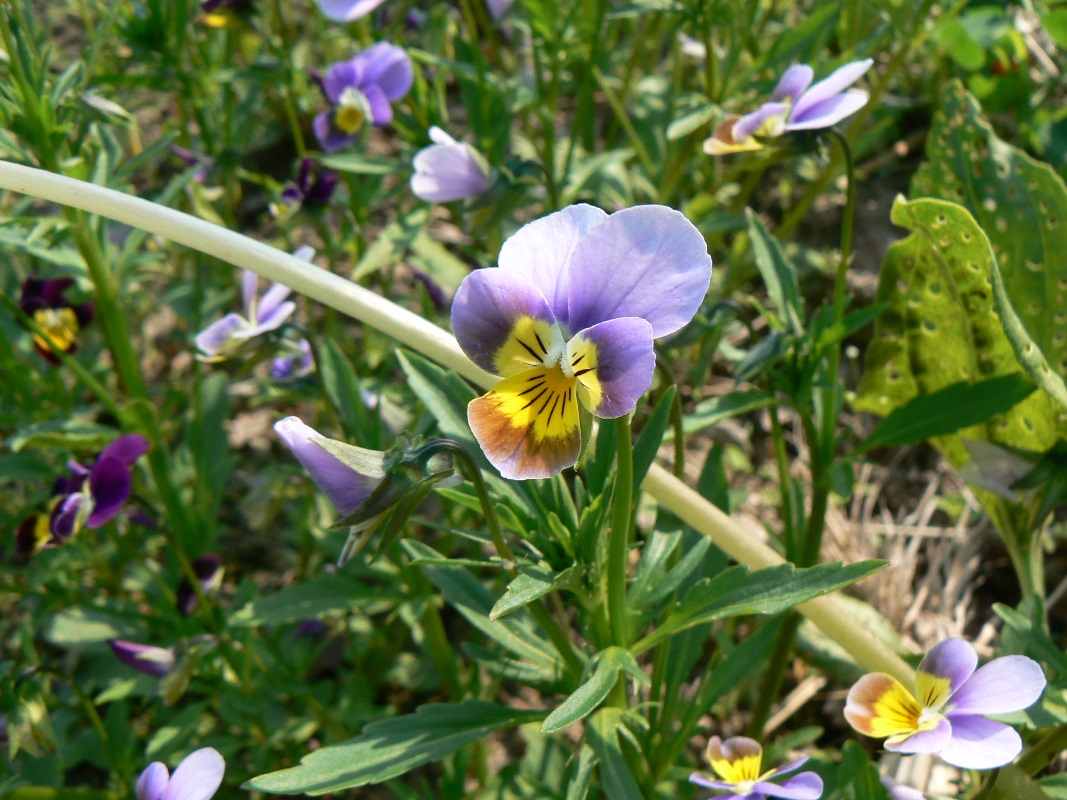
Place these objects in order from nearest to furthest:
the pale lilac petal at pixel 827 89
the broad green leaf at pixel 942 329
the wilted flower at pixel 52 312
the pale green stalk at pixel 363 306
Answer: the pale green stalk at pixel 363 306 → the pale lilac petal at pixel 827 89 → the broad green leaf at pixel 942 329 → the wilted flower at pixel 52 312

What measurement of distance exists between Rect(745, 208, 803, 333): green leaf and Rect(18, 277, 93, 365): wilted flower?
1488 millimetres

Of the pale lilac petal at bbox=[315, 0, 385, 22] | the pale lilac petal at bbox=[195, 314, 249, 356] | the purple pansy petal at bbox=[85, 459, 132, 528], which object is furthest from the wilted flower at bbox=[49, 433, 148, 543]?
the pale lilac petal at bbox=[315, 0, 385, 22]

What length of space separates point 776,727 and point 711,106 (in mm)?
1376

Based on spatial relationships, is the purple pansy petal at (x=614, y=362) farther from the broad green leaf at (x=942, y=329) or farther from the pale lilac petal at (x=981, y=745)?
the broad green leaf at (x=942, y=329)

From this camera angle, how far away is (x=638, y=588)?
133cm

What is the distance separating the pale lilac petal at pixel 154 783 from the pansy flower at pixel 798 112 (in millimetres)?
1213

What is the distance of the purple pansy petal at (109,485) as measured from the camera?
5.77ft

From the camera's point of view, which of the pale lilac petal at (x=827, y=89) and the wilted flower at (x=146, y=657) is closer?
the pale lilac petal at (x=827, y=89)

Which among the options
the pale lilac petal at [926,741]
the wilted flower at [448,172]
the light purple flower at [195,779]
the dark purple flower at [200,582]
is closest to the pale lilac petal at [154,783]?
the light purple flower at [195,779]

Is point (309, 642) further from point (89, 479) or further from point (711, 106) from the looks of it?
point (711, 106)

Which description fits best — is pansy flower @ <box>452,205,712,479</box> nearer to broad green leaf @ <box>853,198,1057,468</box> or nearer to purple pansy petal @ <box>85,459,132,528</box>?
broad green leaf @ <box>853,198,1057,468</box>

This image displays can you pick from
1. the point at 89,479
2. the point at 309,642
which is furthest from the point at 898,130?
the point at 89,479

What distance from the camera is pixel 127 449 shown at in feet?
5.92

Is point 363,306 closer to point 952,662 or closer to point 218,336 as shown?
point 218,336
